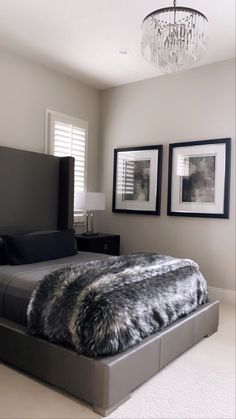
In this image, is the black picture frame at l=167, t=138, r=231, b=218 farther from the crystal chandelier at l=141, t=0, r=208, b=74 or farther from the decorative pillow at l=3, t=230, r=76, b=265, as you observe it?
the crystal chandelier at l=141, t=0, r=208, b=74

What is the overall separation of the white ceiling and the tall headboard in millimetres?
1228

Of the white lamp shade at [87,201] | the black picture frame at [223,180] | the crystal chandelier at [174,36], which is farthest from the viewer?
the white lamp shade at [87,201]

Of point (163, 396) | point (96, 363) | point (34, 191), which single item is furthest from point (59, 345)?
point (34, 191)

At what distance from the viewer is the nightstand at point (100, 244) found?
4648 millimetres

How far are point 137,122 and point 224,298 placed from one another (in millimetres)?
2728

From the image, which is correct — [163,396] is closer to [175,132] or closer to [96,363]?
[96,363]

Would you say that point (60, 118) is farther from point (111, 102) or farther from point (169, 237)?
Result: point (169, 237)

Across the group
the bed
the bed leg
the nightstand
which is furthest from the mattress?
the nightstand

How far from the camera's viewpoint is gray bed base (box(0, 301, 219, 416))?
81.7 inches

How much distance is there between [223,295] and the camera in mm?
4371

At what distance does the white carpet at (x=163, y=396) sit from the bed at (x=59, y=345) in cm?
7

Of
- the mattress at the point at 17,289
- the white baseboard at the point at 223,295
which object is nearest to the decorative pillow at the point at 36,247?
the mattress at the point at 17,289

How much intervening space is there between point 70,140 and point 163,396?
3631 mm

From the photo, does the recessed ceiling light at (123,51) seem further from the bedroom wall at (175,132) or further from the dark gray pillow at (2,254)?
the dark gray pillow at (2,254)
